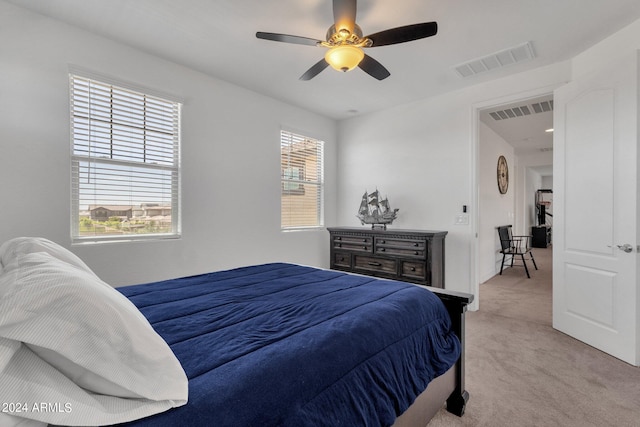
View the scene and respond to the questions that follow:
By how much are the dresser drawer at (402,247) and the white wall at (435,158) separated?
52 centimetres

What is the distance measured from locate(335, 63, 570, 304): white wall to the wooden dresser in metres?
0.33

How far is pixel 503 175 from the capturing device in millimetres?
6074

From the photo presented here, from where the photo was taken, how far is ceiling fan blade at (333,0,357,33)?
1888mm

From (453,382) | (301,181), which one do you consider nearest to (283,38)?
(453,382)

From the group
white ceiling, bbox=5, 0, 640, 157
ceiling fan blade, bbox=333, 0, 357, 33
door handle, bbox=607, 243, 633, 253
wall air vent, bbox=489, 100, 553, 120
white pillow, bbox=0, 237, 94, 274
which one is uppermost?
white ceiling, bbox=5, 0, 640, 157

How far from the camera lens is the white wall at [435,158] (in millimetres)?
3636

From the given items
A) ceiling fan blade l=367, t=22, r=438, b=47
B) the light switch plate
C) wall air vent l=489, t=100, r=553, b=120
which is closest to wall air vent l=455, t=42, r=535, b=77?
wall air vent l=489, t=100, r=553, b=120

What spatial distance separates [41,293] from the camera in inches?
27.2

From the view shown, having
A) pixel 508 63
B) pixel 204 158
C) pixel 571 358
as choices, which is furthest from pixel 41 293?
pixel 508 63

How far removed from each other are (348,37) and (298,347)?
1.93 m

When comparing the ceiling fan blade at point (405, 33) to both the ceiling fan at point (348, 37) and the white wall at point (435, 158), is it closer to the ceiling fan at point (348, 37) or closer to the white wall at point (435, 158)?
the ceiling fan at point (348, 37)

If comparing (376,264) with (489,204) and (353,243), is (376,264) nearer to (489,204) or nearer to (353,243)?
(353,243)

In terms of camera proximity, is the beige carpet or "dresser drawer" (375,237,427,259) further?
"dresser drawer" (375,237,427,259)

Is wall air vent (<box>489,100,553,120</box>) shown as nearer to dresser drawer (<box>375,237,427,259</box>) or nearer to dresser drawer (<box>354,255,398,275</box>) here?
dresser drawer (<box>375,237,427,259</box>)
